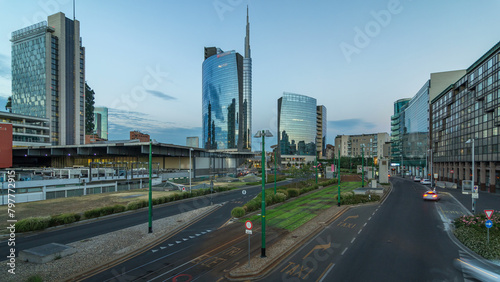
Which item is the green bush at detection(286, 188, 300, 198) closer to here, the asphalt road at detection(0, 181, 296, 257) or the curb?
the asphalt road at detection(0, 181, 296, 257)

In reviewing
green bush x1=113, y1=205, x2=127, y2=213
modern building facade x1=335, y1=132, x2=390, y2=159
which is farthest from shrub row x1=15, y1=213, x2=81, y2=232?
modern building facade x1=335, y1=132, x2=390, y2=159

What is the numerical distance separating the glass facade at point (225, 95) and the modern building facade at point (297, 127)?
116 feet

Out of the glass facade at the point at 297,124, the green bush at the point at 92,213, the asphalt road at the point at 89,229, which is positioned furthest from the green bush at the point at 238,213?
the glass facade at the point at 297,124

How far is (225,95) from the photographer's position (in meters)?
187

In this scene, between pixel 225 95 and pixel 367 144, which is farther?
pixel 225 95

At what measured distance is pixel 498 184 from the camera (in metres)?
49.1

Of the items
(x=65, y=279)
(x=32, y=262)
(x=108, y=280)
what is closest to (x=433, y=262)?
(x=108, y=280)

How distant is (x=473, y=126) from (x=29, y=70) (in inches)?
7005

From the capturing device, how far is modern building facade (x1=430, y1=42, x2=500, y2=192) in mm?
46938

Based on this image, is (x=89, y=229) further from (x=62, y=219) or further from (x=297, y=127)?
(x=297, y=127)

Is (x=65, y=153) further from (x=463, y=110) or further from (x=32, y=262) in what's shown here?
(x=463, y=110)

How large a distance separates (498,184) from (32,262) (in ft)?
234

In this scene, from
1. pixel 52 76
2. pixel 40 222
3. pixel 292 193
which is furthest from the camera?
pixel 52 76

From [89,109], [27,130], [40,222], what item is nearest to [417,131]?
[40,222]
